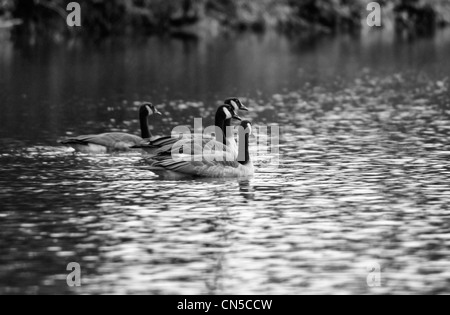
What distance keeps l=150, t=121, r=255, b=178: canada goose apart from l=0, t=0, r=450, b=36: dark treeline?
42.2 m

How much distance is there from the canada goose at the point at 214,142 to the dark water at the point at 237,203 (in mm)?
535

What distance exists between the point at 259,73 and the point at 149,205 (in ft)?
→ 103

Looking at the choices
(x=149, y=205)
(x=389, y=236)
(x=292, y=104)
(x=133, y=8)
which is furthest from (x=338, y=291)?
(x=133, y=8)

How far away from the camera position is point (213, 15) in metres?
78.8

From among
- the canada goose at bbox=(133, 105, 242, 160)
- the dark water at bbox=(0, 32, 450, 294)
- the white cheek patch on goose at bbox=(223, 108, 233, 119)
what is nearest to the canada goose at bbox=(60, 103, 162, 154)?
the dark water at bbox=(0, 32, 450, 294)

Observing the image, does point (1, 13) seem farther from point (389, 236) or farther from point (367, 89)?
point (389, 236)

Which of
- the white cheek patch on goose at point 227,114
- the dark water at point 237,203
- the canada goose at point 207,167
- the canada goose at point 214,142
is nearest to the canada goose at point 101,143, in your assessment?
the dark water at point 237,203

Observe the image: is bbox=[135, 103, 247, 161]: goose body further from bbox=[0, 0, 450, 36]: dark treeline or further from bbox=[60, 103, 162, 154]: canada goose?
bbox=[0, 0, 450, 36]: dark treeline

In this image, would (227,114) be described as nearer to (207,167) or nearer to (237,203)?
(207,167)

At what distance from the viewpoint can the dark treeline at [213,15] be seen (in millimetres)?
64312

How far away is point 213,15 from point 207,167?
197ft

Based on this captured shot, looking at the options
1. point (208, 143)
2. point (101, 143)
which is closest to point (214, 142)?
point (208, 143)

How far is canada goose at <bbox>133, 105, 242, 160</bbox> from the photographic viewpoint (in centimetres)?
2072

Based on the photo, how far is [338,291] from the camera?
1258 centimetres
